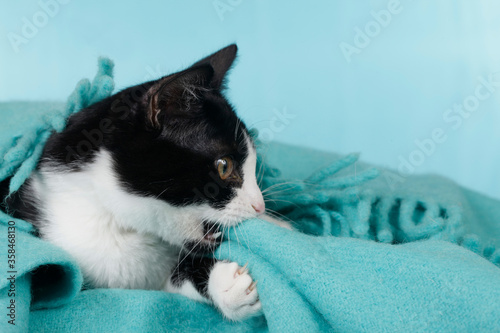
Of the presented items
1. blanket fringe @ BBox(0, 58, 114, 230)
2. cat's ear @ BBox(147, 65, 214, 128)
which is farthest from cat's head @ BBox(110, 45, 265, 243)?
blanket fringe @ BBox(0, 58, 114, 230)

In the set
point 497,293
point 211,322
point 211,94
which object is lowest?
point 211,322

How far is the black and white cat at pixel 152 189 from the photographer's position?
91 cm

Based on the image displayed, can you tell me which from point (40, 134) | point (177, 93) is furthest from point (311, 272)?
point (40, 134)

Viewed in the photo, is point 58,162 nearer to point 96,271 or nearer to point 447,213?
point 96,271

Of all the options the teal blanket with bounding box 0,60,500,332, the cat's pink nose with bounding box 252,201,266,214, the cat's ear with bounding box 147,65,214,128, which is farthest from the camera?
the cat's pink nose with bounding box 252,201,266,214

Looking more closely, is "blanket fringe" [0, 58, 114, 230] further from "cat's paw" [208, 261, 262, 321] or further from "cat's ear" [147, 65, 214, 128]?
"cat's paw" [208, 261, 262, 321]

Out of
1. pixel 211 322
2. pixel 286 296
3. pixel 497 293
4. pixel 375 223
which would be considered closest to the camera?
pixel 497 293

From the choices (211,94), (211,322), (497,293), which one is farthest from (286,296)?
(211,94)

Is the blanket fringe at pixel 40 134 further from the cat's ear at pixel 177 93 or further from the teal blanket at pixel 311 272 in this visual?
the cat's ear at pixel 177 93

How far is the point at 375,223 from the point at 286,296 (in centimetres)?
42

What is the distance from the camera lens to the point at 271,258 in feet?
2.93

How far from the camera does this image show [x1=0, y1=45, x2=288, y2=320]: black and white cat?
2.97 ft

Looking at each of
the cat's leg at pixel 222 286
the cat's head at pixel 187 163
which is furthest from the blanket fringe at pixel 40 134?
Result: the cat's leg at pixel 222 286

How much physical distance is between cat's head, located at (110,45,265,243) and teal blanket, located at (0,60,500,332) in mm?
68
